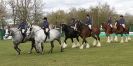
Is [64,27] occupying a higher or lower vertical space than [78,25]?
lower

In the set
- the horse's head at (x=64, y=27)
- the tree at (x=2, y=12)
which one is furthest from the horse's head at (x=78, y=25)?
the tree at (x=2, y=12)

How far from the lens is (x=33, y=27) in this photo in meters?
26.9

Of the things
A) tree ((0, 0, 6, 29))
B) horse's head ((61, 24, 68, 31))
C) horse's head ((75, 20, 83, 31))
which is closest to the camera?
horse's head ((61, 24, 68, 31))

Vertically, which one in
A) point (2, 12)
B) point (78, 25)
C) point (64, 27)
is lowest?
point (2, 12)

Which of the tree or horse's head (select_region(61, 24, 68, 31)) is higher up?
horse's head (select_region(61, 24, 68, 31))

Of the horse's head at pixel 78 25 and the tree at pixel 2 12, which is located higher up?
Answer: the horse's head at pixel 78 25

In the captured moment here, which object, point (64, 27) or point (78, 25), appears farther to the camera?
point (78, 25)

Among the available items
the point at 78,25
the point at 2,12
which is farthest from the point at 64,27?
the point at 2,12

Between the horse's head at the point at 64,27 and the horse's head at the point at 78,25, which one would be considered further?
the horse's head at the point at 78,25

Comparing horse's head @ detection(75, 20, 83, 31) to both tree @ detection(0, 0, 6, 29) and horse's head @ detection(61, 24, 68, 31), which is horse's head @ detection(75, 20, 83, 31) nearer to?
horse's head @ detection(61, 24, 68, 31)

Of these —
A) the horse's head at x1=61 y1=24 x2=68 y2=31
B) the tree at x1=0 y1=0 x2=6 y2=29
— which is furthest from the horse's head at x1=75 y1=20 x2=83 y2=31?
the tree at x1=0 y1=0 x2=6 y2=29

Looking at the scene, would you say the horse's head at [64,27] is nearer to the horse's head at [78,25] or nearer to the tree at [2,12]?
the horse's head at [78,25]

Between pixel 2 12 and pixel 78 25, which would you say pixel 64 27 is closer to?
pixel 78 25

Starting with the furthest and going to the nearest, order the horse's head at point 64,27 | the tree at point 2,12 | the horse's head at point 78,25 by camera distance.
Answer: the tree at point 2,12
the horse's head at point 78,25
the horse's head at point 64,27
